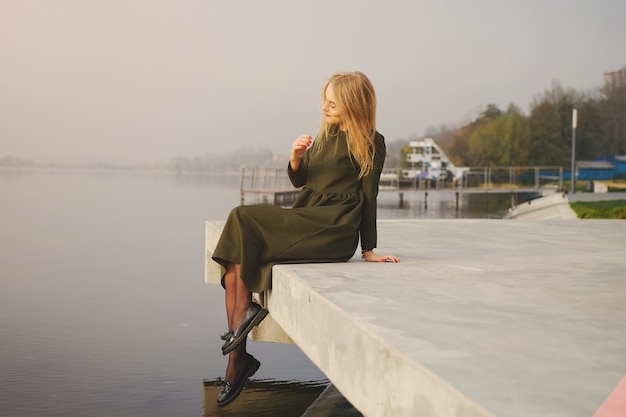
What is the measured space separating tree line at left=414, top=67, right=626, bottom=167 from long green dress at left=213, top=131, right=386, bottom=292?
174 feet

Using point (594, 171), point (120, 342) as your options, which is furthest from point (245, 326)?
point (594, 171)

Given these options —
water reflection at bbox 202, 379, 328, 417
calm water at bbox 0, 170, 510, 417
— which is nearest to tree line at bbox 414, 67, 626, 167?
calm water at bbox 0, 170, 510, 417

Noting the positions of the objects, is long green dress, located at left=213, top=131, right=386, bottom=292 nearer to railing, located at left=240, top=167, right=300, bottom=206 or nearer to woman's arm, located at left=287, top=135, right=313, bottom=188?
woman's arm, located at left=287, top=135, right=313, bottom=188

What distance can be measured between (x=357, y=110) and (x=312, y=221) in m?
0.61

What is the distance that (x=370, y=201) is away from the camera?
11.8 feet

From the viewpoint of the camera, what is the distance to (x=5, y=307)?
832 centimetres

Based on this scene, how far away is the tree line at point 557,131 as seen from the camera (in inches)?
2138

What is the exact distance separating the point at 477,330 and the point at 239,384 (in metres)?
1.49

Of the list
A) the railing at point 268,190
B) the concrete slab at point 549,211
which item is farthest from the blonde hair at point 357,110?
the railing at point 268,190

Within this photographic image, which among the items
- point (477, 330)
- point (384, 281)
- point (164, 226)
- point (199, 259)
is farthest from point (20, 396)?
point (164, 226)

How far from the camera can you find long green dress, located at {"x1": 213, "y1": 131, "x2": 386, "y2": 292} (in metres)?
3.24

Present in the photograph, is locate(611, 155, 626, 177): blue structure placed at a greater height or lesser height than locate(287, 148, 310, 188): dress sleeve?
greater

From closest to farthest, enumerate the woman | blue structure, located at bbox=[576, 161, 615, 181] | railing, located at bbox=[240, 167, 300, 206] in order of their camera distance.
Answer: the woman < railing, located at bbox=[240, 167, 300, 206] < blue structure, located at bbox=[576, 161, 615, 181]

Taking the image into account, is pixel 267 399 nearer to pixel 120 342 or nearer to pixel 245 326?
pixel 245 326
